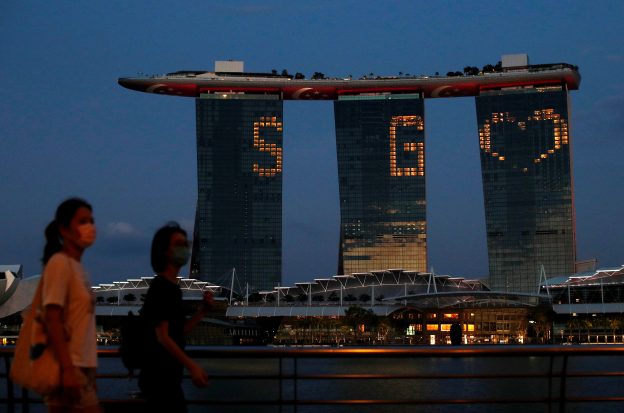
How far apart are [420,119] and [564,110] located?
2074cm

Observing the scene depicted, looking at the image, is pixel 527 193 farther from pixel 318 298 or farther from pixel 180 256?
pixel 180 256

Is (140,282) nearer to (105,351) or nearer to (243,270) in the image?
(243,270)

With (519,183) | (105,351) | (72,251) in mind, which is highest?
(519,183)

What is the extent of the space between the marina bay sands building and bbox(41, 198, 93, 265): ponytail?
442 ft

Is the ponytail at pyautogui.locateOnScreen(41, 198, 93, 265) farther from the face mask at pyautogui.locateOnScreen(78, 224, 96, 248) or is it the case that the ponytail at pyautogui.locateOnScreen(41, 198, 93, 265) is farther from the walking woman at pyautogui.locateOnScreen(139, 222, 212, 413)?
the walking woman at pyautogui.locateOnScreen(139, 222, 212, 413)

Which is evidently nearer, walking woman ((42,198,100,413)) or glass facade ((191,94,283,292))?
walking woman ((42,198,100,413))

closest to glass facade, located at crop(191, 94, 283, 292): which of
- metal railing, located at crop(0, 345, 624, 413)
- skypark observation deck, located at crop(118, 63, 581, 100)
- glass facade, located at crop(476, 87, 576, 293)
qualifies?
skypark observation deck, located at crop(118, 63, 581, 100)

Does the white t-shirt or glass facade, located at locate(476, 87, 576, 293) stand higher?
glass facade, located at locate(476, 87, 576, 293)

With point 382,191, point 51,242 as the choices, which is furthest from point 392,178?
point 51,242

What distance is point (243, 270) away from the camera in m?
144

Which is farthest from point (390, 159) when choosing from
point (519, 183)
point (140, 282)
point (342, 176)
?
point (140, 282)

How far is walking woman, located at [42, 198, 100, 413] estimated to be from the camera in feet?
19.8

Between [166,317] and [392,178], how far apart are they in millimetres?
135967

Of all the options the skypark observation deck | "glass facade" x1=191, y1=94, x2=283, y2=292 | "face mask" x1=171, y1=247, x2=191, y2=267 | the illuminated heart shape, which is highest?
the skypark observation deck
